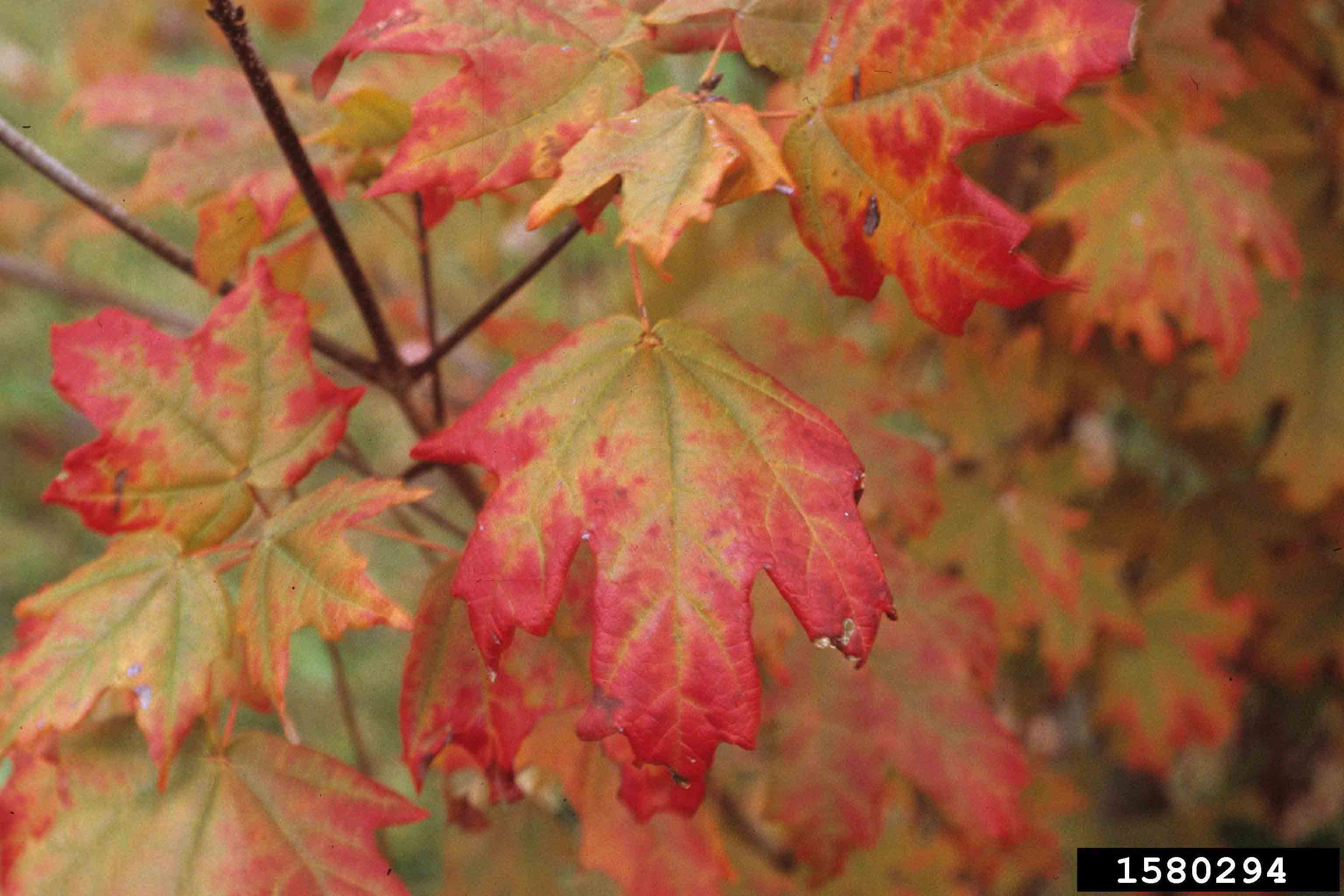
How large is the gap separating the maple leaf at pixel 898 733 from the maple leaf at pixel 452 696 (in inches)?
16.4

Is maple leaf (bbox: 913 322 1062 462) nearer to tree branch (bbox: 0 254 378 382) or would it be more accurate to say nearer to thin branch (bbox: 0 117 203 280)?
thin branch (bbox: 0 117 203 280)

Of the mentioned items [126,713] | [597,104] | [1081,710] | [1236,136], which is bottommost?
[1081,710]

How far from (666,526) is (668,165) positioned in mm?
273

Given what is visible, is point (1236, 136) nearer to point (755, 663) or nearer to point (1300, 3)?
point (1300, 3)

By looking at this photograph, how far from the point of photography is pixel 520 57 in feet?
2.88

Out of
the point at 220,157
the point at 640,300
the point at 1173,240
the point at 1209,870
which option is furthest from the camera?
the point at 1209,870

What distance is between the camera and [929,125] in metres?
0.83

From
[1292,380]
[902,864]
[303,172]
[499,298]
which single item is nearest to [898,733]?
[902,864]

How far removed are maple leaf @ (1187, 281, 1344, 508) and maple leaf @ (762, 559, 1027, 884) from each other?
2.49 feet

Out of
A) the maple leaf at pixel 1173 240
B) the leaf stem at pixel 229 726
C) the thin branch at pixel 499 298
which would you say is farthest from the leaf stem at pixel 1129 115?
the leaf stem at pixel 229 726

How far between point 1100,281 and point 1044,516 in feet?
1.37

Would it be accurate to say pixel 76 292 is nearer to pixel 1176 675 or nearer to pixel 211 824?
pixel 211 824

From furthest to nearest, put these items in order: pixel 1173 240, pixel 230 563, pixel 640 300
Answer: pixel 1173 240 < pixel 230 563 < pixel 640 300

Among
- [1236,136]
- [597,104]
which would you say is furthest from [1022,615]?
[597,104]
